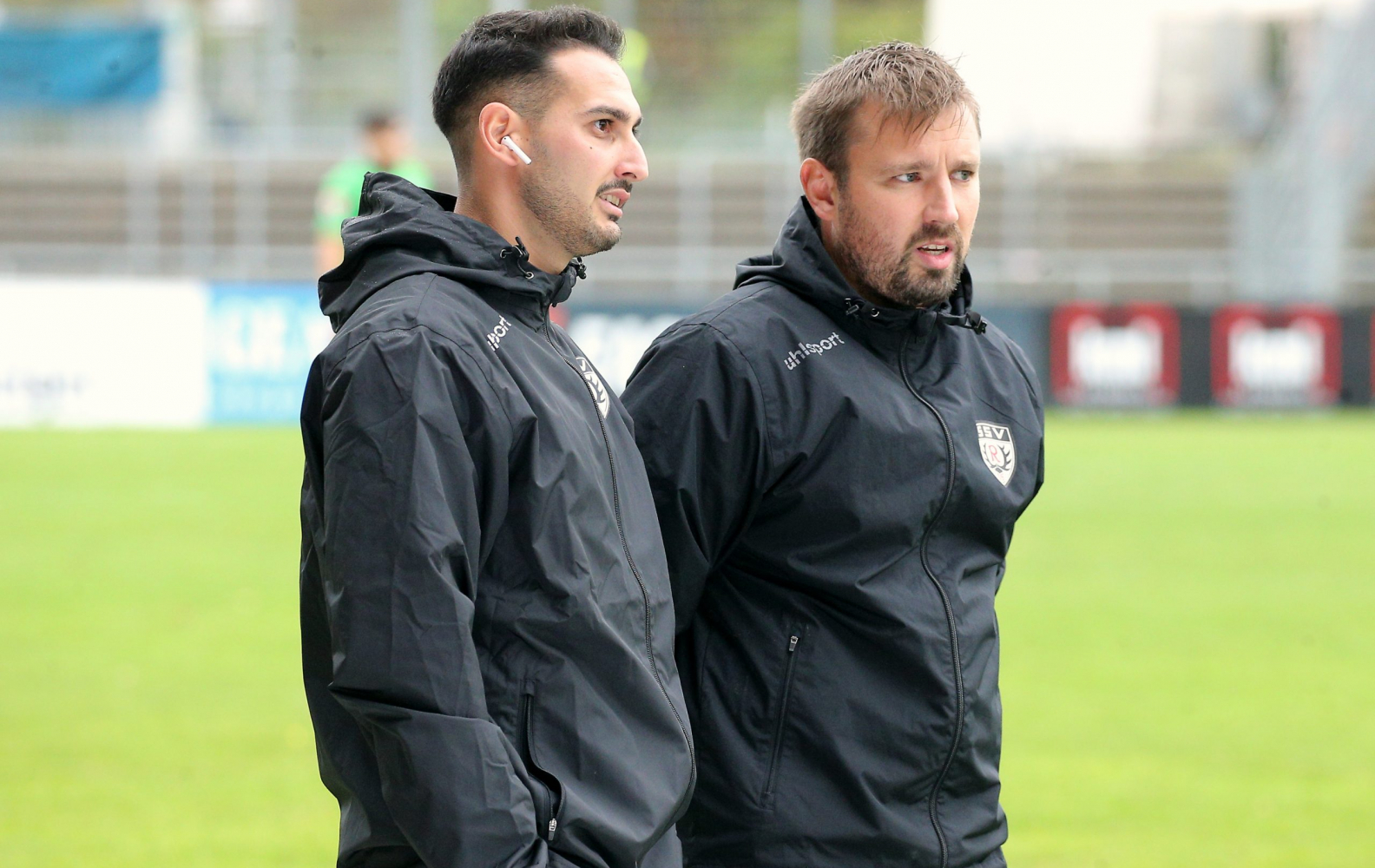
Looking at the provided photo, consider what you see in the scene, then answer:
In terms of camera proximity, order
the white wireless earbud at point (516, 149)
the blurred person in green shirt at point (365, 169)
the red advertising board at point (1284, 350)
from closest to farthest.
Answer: the white wireless earbud at point (516, 149)
the blurred person in green shirt at point (365, 169)
the red advertising board at point (1284, 350)

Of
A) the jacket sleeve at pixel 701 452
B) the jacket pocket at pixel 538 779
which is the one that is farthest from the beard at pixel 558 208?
the jacket pocket at pixel 538 779

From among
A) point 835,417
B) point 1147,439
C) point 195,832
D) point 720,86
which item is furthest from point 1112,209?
point 835,417

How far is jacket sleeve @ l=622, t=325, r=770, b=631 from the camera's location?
306 centimetres

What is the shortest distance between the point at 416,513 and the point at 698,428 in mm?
847

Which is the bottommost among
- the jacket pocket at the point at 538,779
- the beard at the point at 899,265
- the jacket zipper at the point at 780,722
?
the jacket zipper at the point at 780,722

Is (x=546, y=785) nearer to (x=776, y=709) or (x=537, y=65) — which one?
(x=776, y=709)

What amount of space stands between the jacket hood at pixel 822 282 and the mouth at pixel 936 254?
90mm

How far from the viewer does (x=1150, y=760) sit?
21.8 ft

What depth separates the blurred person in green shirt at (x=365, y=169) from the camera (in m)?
11.7

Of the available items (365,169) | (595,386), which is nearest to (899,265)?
(595,386)

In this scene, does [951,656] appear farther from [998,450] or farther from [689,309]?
[689,309]

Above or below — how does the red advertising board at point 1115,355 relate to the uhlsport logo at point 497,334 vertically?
below

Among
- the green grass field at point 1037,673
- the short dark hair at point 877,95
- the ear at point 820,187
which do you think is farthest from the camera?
the green grass field at point 1037,673

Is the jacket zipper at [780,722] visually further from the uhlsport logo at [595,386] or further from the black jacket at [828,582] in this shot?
the uhlsport logo at [595,386]
